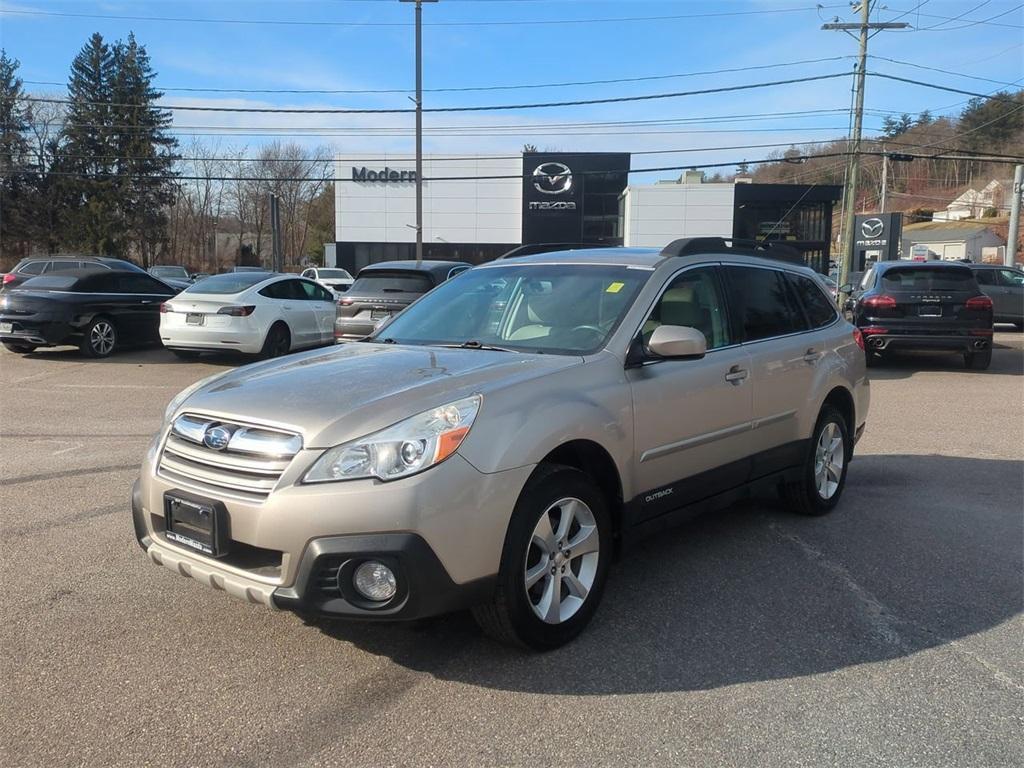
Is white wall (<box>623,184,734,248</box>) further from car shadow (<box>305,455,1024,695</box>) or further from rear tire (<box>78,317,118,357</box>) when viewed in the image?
car shadow (<box>305,455,1024,695</box>)

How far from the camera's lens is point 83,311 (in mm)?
12891

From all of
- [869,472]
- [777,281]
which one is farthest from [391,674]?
[869,472]

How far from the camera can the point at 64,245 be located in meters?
53.3

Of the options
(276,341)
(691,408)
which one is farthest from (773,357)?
(276,341)

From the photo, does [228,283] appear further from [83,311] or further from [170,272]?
[170,272]

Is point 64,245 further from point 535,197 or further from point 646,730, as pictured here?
point 646,730

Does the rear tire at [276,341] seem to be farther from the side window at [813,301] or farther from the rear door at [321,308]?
the side window at [813,301]

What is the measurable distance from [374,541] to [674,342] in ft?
5.80

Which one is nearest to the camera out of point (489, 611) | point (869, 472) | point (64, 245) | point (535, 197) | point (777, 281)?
point (489, 611)

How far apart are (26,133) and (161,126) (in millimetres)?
10753

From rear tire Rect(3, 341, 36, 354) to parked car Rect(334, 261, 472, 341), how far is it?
5505 mm

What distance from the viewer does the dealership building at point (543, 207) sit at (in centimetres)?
4634

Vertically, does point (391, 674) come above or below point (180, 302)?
below

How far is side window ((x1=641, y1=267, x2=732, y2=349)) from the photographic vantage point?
4227mm
